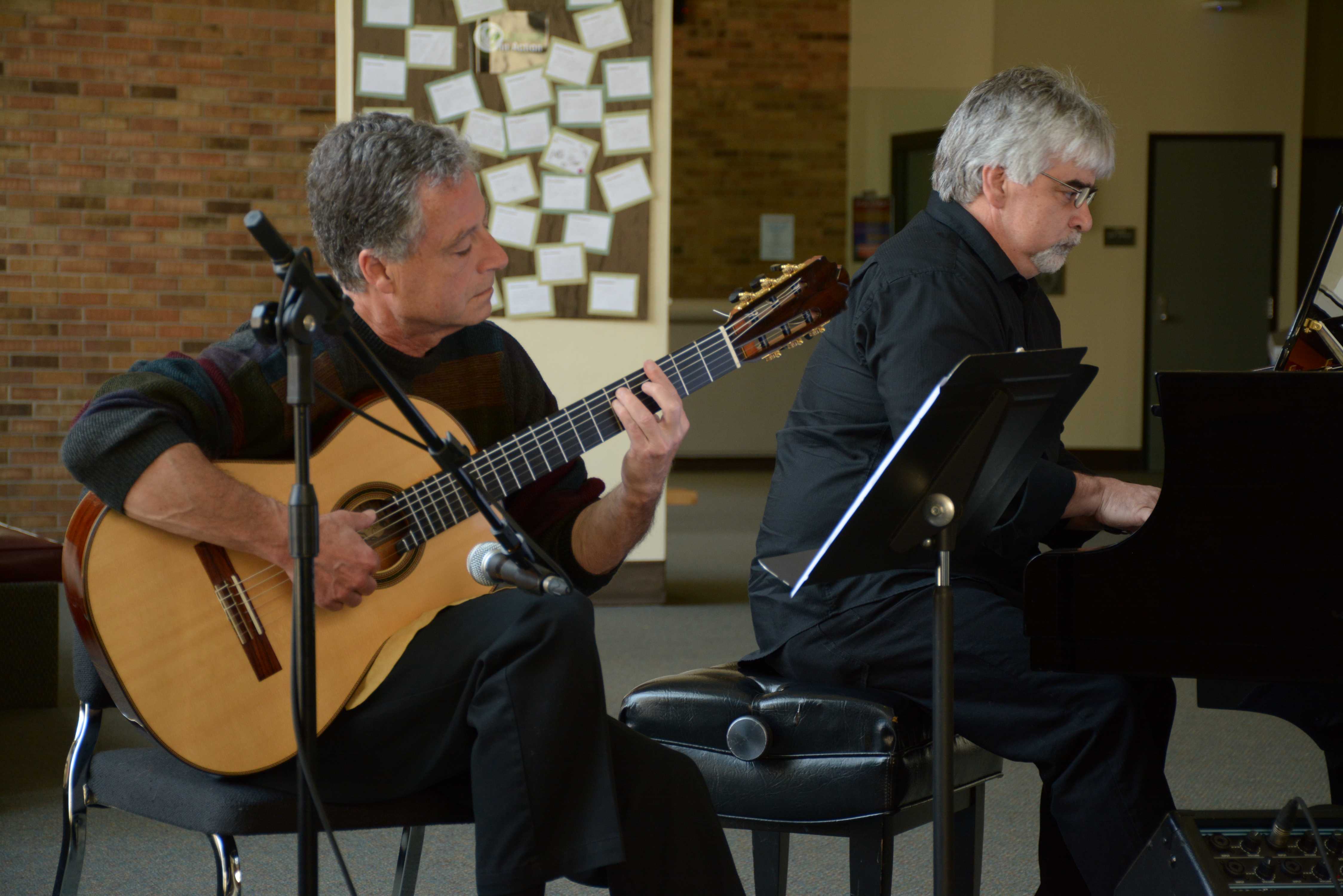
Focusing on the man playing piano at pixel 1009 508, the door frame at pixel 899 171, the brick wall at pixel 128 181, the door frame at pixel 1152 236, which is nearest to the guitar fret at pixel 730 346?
the man playing piano at pixel 1009 508

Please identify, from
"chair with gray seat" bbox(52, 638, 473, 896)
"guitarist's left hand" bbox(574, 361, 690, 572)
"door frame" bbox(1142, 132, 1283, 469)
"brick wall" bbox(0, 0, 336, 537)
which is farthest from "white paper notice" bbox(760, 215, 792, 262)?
"chair with gray seat" bbox(52, 638, 473, 896)

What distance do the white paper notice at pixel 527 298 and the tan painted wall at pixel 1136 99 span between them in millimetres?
5041

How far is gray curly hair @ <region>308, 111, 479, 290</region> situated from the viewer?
152cm

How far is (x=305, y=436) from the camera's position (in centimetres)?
118

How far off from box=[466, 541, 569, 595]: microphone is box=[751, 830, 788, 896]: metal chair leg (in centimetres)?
68

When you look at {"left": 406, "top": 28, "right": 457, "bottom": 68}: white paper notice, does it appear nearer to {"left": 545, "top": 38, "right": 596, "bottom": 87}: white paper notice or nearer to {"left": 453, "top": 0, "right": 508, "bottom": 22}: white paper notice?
{"left": 453, "top": 0, "right": 508, "bottom": 22}: white paper notice

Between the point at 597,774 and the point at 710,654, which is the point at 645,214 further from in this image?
the point at 597,774

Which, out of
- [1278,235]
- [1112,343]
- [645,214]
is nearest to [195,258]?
[645,214]

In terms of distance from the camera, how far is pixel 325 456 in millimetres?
1494

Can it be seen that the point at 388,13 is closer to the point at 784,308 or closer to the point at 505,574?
the point at 784,308

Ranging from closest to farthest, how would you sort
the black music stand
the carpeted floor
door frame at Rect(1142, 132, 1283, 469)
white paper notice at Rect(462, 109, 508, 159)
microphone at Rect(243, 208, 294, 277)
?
microphone at Rect(243, 208, 294, 277)
the black music stand
the carpeted floor
white paper notice at Rect(462, 109, 508, 159)
door frame at Rect(1142, 132, 1283, 469)

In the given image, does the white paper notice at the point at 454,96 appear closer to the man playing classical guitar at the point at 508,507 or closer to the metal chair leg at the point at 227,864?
the man playing classical guitar at the point at 508,507

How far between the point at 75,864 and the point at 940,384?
3.51 ft

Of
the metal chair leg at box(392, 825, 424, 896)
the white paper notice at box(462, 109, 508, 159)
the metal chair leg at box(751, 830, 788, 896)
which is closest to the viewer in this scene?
the metal chair leg at box(392, 825, 424, 896)
